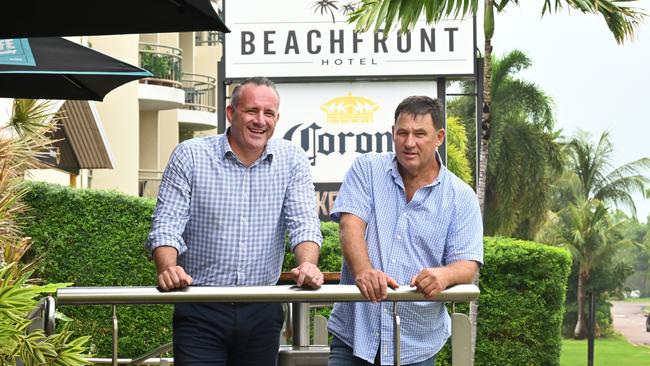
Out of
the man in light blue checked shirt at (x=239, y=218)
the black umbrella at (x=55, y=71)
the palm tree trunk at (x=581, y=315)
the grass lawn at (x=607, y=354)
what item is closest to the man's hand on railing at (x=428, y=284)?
the man in light blue checked shirt at (x=239, y=218)

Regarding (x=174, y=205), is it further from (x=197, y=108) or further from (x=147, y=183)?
(x=197, y=108)

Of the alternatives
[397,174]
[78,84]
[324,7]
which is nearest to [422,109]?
[397,174]

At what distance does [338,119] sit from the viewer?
21.7m

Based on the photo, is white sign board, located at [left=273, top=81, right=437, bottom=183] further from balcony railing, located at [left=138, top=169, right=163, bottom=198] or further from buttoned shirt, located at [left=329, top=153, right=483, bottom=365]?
buttoned shirt, located at [left=329, top=153, right=483, bottom=365]

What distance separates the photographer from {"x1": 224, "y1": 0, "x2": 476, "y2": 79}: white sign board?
21.1m

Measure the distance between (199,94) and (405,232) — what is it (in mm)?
40630

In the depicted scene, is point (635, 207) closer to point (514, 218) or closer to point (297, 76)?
point (514, 218)

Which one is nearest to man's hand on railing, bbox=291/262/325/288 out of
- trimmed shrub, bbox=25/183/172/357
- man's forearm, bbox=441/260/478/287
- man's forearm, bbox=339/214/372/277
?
man's forearm, bbox=339/214/372/277

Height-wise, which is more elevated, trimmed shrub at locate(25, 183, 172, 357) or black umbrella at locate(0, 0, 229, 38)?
black umbrella at locate(0, 0, 229, 38)

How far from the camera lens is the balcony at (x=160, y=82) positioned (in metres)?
36.3

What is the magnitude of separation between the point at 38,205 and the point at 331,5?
781 cm

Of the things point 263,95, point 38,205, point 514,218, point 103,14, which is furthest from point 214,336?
point 514,218

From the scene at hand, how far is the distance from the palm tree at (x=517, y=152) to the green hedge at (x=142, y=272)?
39.3 meters

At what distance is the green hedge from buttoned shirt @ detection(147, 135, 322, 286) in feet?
36.3
